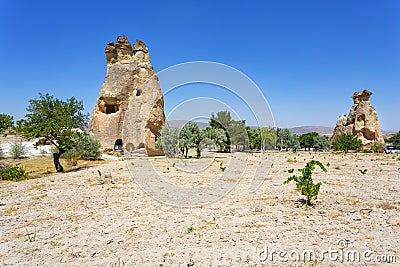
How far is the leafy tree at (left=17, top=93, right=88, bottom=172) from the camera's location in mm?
14109

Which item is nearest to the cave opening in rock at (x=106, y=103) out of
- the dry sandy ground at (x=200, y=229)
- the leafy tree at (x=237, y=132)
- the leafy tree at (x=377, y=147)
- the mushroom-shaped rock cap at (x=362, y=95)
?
the leafy tree at (x=237, y=132)

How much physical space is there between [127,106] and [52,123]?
17396mm

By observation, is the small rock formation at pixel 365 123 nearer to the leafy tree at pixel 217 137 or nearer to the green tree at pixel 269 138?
the green tree at pixel 269 138

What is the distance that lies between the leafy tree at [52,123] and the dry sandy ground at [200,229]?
6.29 meters

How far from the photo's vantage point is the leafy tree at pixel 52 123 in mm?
14109

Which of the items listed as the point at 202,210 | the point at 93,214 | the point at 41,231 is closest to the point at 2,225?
the point at 41,231

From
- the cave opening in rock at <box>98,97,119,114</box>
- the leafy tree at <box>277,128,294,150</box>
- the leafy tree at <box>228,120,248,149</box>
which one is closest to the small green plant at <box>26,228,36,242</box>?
the cave opening in rock at <box>98,97,119,114</box>

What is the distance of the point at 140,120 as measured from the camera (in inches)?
1211

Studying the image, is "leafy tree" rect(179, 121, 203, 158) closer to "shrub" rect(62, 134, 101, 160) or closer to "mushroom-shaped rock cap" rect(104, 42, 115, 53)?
"shrub" rect(62, 134, 101, 160)

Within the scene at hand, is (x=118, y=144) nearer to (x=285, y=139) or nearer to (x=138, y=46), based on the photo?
(x=138, y=46)

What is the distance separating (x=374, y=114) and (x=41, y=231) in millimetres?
55199

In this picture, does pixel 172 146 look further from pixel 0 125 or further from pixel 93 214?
pixel 93 214

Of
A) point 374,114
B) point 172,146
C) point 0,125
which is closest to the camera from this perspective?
point 0,125

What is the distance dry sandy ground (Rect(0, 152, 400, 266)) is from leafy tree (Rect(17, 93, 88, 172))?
6.29m
